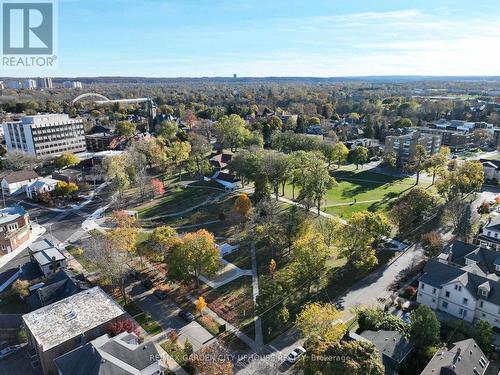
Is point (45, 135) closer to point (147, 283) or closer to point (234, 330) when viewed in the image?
point (147, 283)

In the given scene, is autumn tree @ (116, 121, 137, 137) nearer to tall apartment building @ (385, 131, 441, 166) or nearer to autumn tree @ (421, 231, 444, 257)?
tall apartment building @ (385, 131, 441, 166)

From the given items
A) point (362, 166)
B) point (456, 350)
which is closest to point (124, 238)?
point (456, 350)

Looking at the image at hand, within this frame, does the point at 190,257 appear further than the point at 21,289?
Yes

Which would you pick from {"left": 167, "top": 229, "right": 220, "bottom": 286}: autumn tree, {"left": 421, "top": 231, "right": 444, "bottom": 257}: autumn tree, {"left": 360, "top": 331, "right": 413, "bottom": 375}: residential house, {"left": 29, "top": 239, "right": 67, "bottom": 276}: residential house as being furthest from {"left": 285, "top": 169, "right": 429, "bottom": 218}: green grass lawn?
{"left": 29, "top": 239, "right": 67, "bottom": 276}: residential house

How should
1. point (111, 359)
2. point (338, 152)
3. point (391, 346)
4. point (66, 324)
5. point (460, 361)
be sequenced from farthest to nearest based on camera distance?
1. point (338, 152)
2. point (66, 324)
3. point (391, 346)
4. point (460, 361)
5. point (111, 359)

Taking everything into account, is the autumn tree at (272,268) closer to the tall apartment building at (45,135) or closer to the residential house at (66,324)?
the residential house at (66,324)

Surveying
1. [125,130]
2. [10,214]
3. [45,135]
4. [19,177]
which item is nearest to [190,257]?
[10,214]
